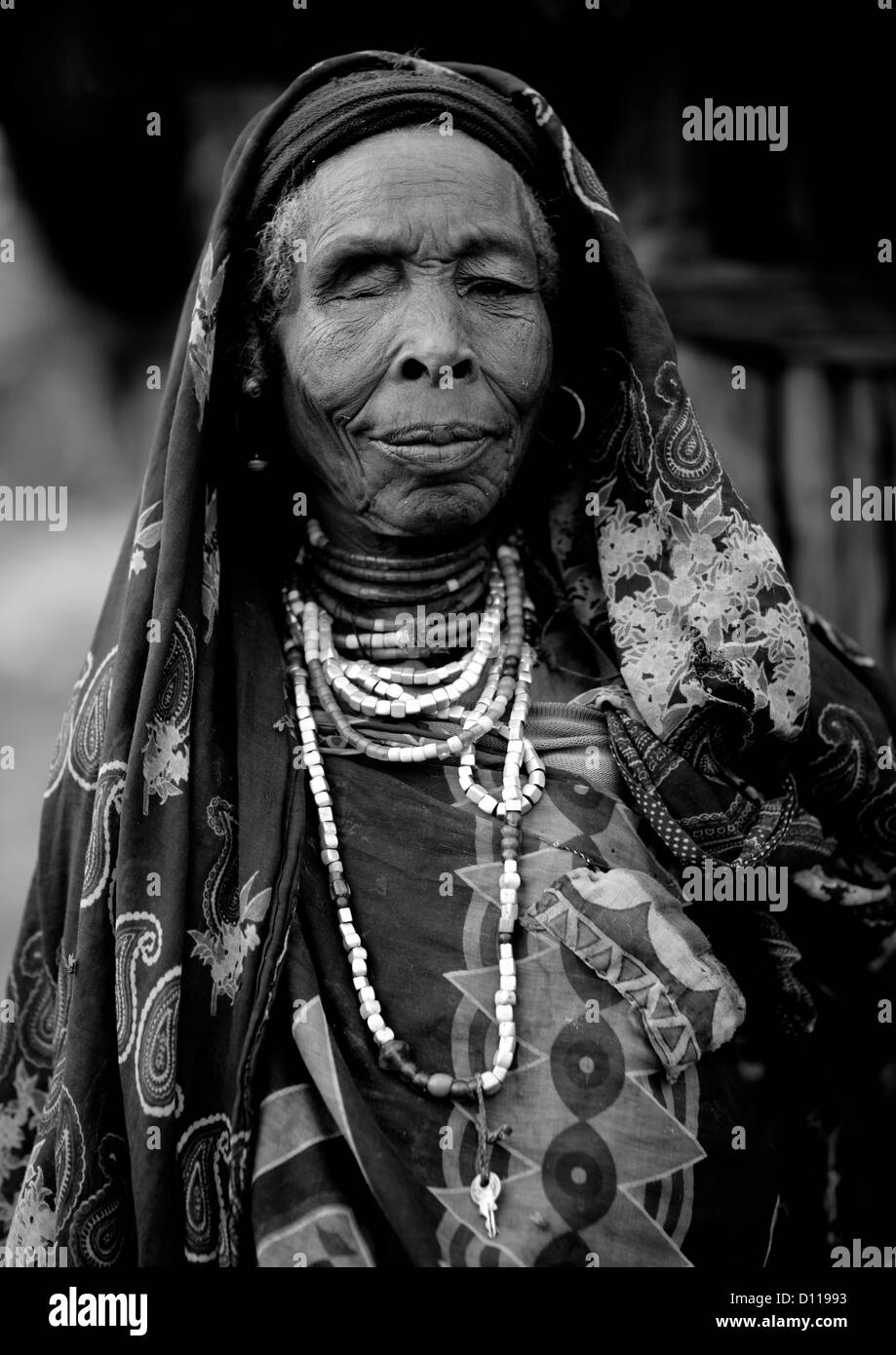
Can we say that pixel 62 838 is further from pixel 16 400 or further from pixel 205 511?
pixel 16 400

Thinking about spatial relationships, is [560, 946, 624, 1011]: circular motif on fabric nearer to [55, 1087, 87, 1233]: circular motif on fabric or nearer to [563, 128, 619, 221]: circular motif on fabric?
[55, 1087, 87, 1233]: circular motif on fabric

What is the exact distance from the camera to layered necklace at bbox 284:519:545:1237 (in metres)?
1.74

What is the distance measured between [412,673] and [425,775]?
6.0 inches

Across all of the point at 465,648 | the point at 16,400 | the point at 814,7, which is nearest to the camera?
the point at 465,648

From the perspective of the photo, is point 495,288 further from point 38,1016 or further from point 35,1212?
point 35,1212

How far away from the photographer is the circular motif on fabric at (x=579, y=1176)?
5.19ft

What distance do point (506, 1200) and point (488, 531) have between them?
98 cm

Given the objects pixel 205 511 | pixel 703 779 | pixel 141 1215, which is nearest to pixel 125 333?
pixel 205 511

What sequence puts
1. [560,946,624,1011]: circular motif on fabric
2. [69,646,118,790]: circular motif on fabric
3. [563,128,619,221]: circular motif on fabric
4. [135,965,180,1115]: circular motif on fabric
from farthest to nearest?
[563,128,619,221]: circular motif on fabric, [69,646,118,790]: circular motif on fabric, [560,946,624,1011]: circular motif on fabric, [135,965,180,1115]: circular motif on fabric

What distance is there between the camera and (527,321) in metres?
1.83

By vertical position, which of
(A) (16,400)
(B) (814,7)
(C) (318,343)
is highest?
(B) (814,7)

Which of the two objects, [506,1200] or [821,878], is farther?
[821,878]

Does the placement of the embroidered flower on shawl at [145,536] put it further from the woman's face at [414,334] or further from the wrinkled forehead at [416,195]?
the wrinkled forehead at [416,195]

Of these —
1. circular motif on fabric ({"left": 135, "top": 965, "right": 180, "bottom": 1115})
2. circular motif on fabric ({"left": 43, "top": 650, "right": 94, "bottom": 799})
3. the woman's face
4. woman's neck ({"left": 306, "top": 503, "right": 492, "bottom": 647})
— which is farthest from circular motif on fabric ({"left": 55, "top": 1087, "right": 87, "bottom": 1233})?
the woman's face
